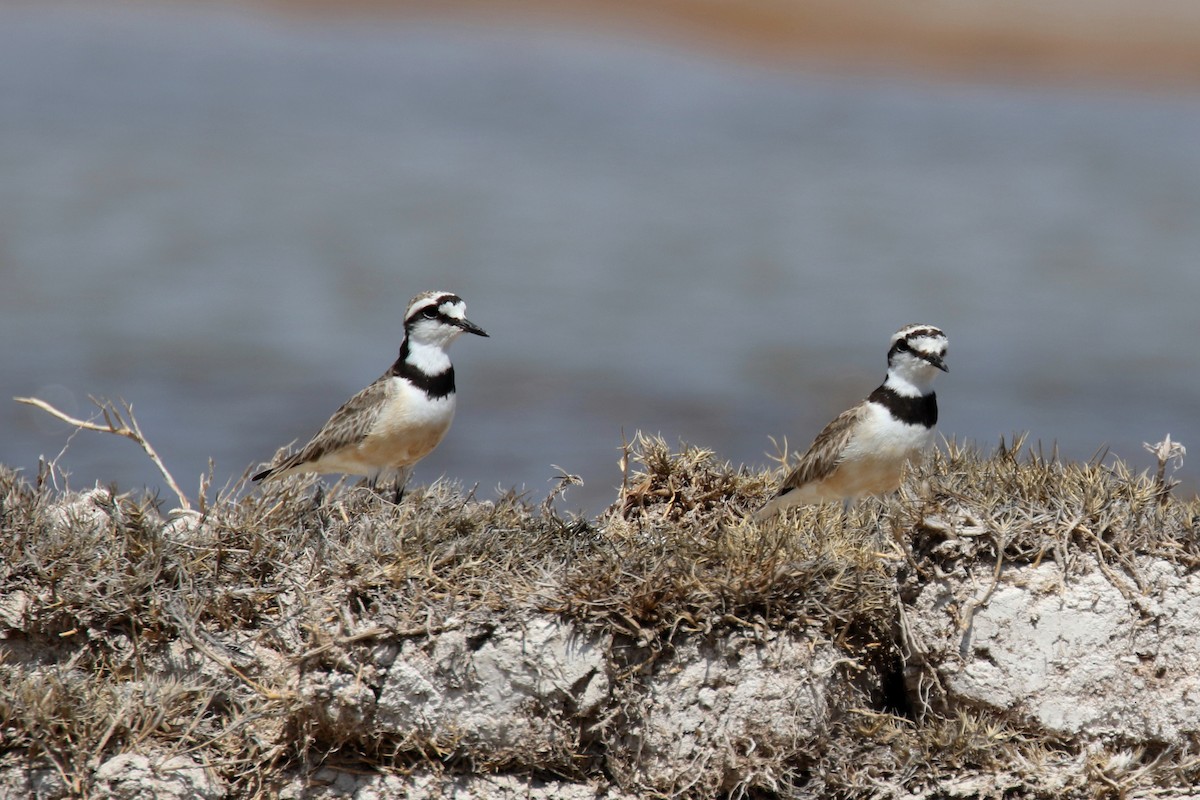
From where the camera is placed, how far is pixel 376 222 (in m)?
21.9

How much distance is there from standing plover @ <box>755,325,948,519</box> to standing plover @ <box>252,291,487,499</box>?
1.90 metres

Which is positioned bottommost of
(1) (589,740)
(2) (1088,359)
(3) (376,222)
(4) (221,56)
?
(1) (589,740)

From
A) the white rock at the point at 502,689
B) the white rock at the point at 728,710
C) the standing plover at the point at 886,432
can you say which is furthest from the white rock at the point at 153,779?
the standing plover at the point at 886,432

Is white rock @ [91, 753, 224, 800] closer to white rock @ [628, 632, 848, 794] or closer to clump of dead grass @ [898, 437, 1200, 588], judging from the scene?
white rock @ [628, 632, 848, 794]

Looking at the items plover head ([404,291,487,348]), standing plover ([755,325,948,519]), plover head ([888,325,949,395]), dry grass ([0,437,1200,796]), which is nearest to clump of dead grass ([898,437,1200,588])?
dry grass ([0,437,1200,796])

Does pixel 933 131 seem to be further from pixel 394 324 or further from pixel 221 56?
pixel 221 56

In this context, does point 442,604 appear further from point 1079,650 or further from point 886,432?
point 886,432

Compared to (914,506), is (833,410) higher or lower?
higher

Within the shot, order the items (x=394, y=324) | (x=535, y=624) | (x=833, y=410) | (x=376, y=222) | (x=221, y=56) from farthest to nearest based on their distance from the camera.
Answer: (x=221, y=56) → (x=376, y=222) → (x=394, y=324) → (x=833, y=410) → (x=535, y=624)

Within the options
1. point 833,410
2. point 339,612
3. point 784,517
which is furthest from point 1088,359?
point 339,612

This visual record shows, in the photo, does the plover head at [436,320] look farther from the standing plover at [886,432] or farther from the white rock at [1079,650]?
the white rock at [1079,650]

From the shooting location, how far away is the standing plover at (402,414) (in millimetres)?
7387

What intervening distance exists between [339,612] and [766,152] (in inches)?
824

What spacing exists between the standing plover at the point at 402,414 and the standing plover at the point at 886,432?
1.90 m
